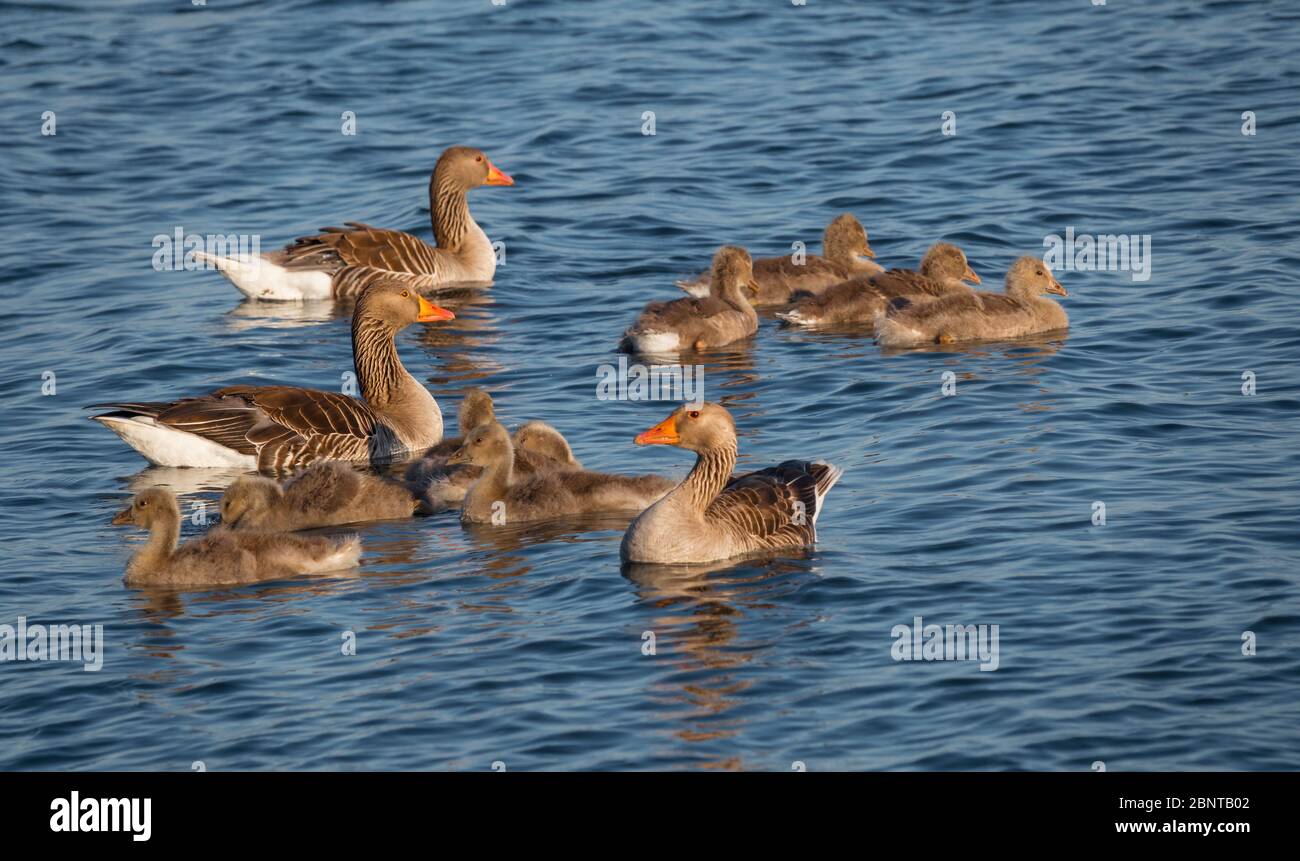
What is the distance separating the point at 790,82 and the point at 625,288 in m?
9.36

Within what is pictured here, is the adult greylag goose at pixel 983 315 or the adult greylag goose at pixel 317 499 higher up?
the adult greylag goose at pixel 983 315

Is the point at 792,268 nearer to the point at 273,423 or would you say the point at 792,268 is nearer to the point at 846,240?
the point at 846,240

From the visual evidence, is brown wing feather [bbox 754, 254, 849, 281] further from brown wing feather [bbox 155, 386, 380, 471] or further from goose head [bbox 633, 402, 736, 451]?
goose head [bbox 633, 402, 736, 451]

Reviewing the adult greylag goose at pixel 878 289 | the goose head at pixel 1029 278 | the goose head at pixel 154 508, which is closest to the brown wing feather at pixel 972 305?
the goose head at pixel 1029 278

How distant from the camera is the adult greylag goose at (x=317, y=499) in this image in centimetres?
1334

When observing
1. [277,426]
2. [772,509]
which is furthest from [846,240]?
[772,509]

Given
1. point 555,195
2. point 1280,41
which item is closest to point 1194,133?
point 1280,41

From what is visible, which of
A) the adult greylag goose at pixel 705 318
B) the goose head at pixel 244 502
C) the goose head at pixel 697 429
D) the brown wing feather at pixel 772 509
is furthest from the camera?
the adult greylag goose at pixel 705 318

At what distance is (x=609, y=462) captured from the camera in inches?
584

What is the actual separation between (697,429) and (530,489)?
1.80 m

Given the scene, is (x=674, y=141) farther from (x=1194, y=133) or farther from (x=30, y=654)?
(x=30, y=654)

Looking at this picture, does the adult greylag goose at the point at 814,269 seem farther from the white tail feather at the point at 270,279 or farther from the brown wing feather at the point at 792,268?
the white tail feather at the point at 270,279

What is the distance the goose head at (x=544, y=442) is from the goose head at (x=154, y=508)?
2.98m

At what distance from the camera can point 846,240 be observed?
1944 centimetres
